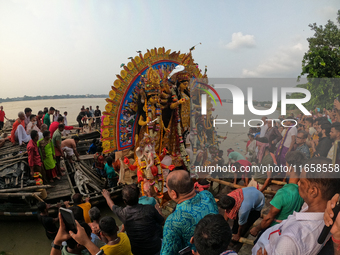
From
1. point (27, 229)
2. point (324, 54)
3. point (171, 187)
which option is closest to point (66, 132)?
point (27, 229)

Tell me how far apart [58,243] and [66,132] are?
28.2 feet

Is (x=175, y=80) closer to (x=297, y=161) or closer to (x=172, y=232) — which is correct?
(x=297, y=161)

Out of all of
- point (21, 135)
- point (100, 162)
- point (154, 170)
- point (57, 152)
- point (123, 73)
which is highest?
point (123, 73)

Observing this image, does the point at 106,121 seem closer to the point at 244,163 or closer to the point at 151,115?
the point at 151,115

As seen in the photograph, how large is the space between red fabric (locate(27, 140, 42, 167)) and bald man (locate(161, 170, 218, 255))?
4780 millimetres

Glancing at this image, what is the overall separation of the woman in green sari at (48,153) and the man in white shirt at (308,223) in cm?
568

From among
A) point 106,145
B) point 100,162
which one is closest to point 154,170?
point 106,145

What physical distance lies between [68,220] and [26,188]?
3761mm

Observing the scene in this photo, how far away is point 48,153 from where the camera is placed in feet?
19.2

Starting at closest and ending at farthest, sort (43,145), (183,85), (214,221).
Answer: (214,221) → (43,145) → (183,85)

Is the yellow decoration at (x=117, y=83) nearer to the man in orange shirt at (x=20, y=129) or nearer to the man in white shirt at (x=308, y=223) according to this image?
the man in orange shirt at (x=20, y=129)

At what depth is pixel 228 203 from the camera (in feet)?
9.93

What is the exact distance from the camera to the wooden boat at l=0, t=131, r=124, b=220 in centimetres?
506

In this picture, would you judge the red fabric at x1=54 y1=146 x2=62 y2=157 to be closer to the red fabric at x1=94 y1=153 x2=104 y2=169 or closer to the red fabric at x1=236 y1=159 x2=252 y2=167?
the red fabric at x1=94 y1=153 x2=104 y2=169
